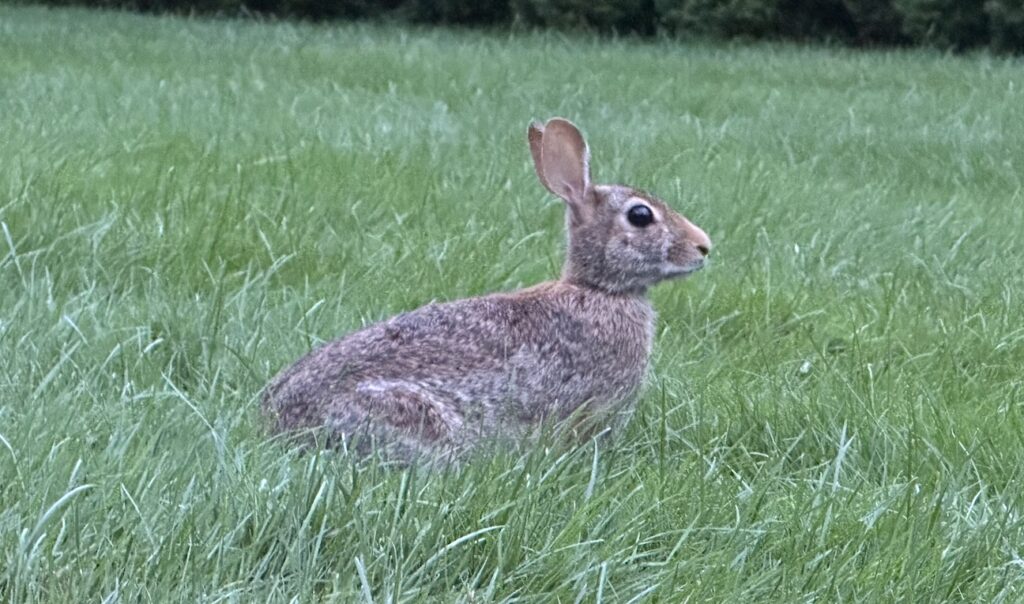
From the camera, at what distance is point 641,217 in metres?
4.02

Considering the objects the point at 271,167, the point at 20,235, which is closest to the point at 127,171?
the point at 271,167

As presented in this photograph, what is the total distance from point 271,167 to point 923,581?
4095 mm

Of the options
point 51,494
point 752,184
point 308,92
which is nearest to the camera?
point 51,494

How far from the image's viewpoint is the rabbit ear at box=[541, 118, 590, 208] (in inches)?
158

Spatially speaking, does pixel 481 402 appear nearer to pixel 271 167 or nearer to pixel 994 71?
pixel 271 167

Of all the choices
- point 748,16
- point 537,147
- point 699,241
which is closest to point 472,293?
point 537,147

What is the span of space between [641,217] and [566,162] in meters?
0.25

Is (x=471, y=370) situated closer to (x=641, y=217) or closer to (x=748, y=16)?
(x=641, y=217)

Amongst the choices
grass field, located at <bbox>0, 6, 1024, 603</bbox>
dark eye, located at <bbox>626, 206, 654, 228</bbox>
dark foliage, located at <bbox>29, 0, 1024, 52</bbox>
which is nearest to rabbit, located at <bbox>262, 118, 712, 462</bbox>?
dark eye, located at <bbox>626, 206, 654, 228</bbox>

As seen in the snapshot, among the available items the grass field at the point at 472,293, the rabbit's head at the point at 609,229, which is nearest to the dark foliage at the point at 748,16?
the grass field at the point at 472,293

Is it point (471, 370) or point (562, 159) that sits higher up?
point (562, 159)

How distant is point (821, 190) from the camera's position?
23.3 feet

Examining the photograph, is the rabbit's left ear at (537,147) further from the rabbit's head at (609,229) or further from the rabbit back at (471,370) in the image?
the rabbit back at (471,370)

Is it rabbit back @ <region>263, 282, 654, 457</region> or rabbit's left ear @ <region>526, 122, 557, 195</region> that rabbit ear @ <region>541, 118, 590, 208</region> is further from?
rabbit back @ <region>263, 282, 654, 457</region>
